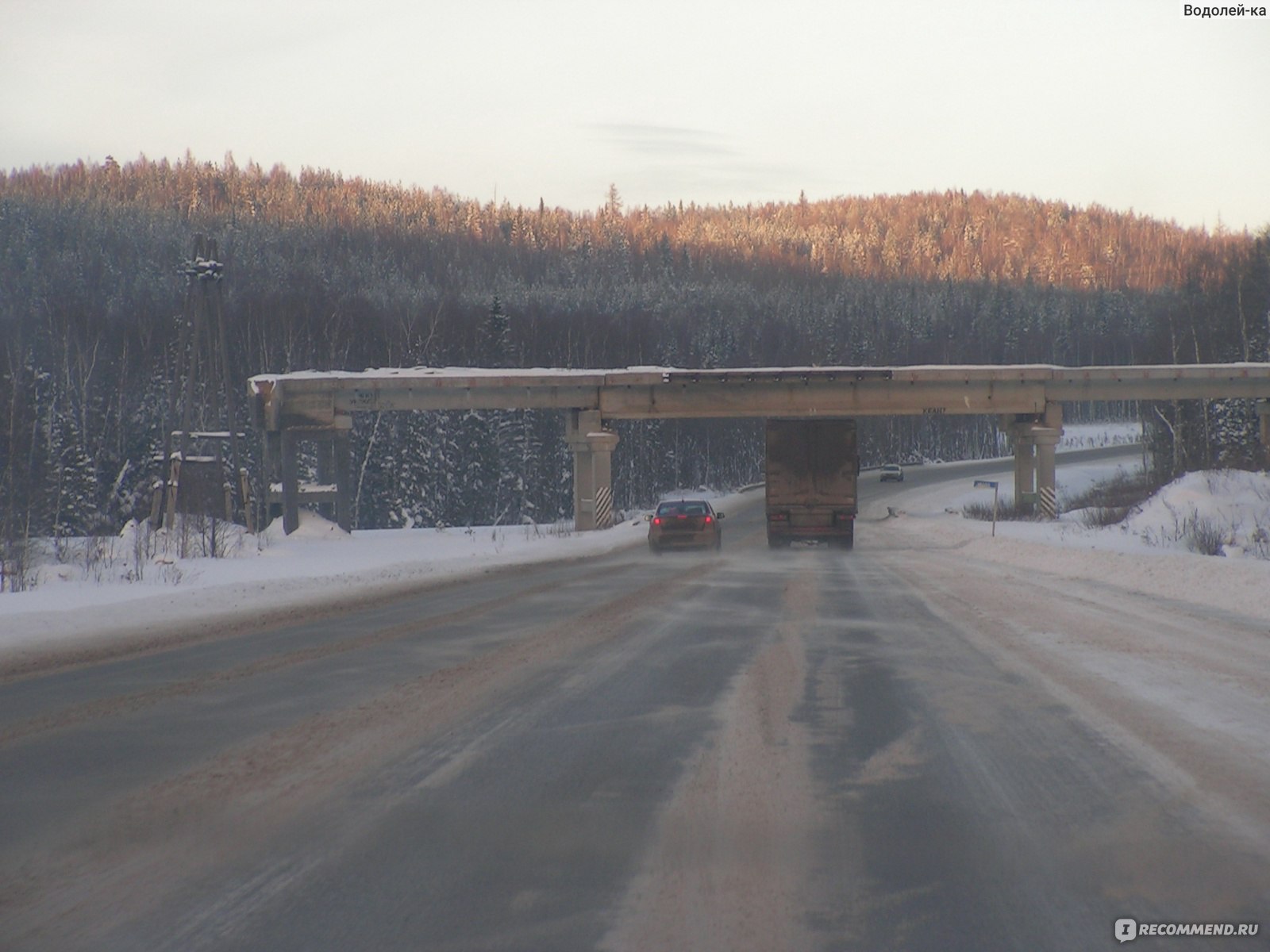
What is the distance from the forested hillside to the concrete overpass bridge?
18.1ft

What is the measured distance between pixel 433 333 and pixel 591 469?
42622 millimetres

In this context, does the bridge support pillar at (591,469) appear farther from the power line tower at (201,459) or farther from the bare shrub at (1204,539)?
the bare shrub at (1204,539)

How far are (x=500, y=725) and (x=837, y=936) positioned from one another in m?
3.94

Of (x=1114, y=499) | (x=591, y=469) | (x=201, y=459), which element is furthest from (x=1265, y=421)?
(x=201, y=459)

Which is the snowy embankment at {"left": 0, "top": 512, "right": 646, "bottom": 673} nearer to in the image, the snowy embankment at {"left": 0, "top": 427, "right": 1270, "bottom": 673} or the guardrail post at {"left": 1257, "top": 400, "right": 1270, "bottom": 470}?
the snowy embankment at {"left": 0, "top": 427, "right": 1270, "bottom": 673}

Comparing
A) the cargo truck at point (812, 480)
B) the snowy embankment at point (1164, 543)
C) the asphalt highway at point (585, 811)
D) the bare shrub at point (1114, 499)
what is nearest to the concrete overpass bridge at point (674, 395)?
the bare shrub at point (1114, 499)

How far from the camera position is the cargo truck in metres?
34.1

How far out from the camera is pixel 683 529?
106 ft

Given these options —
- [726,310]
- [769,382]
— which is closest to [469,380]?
[769,382]

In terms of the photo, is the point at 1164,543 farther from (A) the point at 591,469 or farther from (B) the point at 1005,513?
(B) the point at 1005,513

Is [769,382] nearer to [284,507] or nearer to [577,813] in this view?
[284,507]

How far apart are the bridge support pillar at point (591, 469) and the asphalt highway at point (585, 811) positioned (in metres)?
40.6

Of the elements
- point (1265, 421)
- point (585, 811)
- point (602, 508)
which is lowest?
point (602, 508)

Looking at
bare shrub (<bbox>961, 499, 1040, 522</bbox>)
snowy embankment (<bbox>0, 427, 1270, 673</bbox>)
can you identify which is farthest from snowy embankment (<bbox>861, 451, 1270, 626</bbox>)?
bare shrub (<bbox>961, 499, 1040, 522</bbox>)
